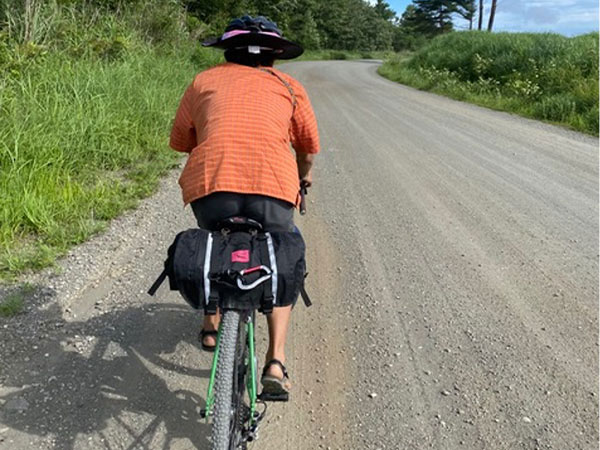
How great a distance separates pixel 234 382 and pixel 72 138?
4.56 m

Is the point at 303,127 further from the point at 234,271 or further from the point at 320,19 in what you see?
the point at 320,19

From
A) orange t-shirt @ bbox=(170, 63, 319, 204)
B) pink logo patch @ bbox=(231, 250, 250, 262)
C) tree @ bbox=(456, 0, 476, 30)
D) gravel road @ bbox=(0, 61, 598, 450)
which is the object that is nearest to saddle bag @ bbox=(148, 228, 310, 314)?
pink logo patch @ bbox=(231, 250, 250, 262)

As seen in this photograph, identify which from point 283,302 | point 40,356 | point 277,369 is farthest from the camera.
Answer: point 40,356

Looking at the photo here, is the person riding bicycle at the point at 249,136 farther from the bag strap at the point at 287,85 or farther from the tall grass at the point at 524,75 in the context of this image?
the tall grass at the point at 524,75

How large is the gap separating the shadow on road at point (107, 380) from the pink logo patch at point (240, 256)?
957 millimetres

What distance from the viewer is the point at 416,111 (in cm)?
1187

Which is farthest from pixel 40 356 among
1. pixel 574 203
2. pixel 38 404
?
pixel 574 203

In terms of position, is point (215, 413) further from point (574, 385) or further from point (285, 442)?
point (574, 385)

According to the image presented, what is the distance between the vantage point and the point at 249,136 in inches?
82.4

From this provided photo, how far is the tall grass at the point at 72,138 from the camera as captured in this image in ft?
13.3

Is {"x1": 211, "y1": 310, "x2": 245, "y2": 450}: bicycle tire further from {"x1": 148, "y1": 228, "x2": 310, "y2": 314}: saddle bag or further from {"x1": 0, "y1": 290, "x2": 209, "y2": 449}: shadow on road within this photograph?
{"x1": 0, "y1": 290, "x2": 209, "y2": 449}: shadow on road

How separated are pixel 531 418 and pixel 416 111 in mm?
10197

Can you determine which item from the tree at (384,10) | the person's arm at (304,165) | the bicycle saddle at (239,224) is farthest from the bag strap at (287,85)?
the tree at (384,10)

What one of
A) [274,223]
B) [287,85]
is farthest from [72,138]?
[274,223]
